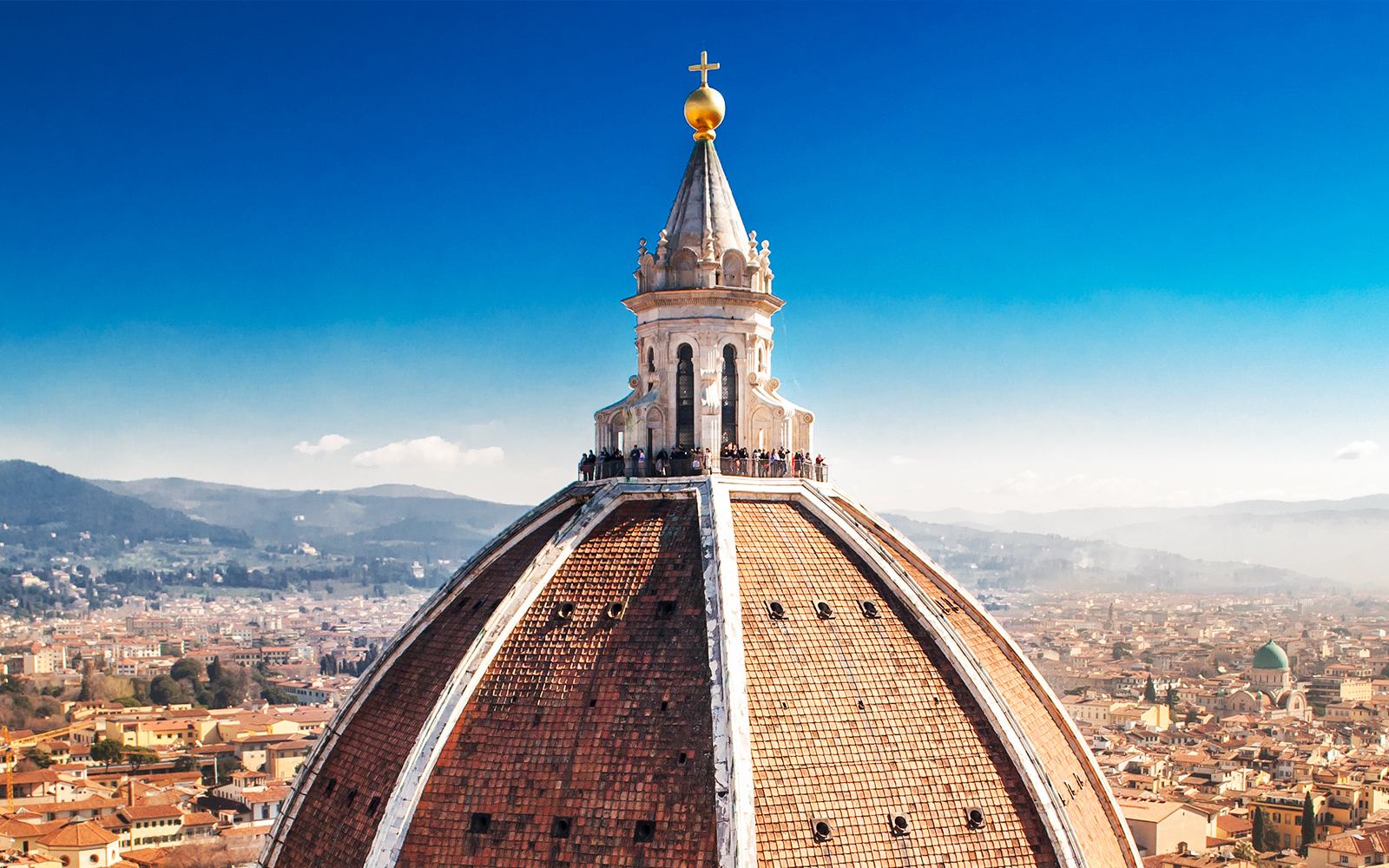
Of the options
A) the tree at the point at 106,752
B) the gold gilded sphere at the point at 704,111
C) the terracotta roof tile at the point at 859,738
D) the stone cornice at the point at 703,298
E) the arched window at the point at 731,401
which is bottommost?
the tree at the point at 106,752

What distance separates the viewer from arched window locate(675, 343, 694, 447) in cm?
2083

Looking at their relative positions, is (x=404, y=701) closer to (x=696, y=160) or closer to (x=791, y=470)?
(x=791, y=470)

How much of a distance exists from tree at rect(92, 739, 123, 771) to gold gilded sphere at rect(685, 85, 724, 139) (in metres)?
88.2

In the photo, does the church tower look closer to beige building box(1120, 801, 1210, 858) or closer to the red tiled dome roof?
the red tiled dome roof

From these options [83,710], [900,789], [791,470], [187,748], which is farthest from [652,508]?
[83,710]

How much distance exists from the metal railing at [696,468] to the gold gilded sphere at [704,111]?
5.40 meters

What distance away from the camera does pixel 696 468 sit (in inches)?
784

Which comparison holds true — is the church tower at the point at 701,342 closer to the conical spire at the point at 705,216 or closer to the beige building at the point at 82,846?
the conical spire at the point at 705,216

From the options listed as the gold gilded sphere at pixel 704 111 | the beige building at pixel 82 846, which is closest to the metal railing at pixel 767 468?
the gold gilded sphere at pixel 704 111

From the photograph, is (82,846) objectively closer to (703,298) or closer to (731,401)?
(731,401)

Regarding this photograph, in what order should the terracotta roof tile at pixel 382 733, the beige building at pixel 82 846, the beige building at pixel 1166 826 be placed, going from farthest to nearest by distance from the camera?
the beige building at pixel 82 846 < the beige building at pixel 1166 826 < the terracotta roof tile at pixel 382 733

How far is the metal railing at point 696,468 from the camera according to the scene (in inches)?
792

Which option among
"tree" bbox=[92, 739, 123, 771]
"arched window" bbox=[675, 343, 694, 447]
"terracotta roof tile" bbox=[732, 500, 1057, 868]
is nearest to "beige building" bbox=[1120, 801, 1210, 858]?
"arched window" bbox=[675, 343, 694, 447]

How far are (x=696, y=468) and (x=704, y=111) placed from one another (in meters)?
5.92
